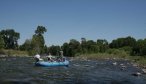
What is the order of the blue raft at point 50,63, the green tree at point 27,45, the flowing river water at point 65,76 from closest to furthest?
1. the flowing river water at point 65,76
2. the blue raft at point 50,63
3. the green tree at point 27,45

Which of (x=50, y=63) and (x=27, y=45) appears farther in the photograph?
(x=27, y=45)

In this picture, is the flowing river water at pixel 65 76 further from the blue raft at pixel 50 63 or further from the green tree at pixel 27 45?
the green tree at pixel 27 45

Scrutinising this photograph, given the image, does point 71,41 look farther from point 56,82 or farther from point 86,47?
point 56,82

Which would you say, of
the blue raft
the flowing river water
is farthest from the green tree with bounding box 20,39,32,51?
the flowing river water

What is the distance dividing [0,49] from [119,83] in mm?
139455

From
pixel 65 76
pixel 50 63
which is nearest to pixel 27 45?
pixel 50 63

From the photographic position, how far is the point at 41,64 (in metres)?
64.9

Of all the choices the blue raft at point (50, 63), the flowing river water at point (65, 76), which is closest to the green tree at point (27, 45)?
the blue raft at point (50, 63)

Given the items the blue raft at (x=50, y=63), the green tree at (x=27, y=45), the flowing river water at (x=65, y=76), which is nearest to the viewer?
the flowing river water at (x=65, y=76)

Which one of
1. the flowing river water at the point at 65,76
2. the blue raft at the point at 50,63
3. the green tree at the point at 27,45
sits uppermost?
the green tree at the point at 27,45

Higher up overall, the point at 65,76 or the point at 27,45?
the point at 27,45

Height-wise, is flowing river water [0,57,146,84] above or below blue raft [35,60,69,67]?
below

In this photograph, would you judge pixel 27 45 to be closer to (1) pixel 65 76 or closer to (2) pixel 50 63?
(2) pixel 50 63

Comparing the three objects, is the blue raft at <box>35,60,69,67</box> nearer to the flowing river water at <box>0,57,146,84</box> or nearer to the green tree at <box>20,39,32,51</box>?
the flowing river water at <box>0,57,146,84</box>
